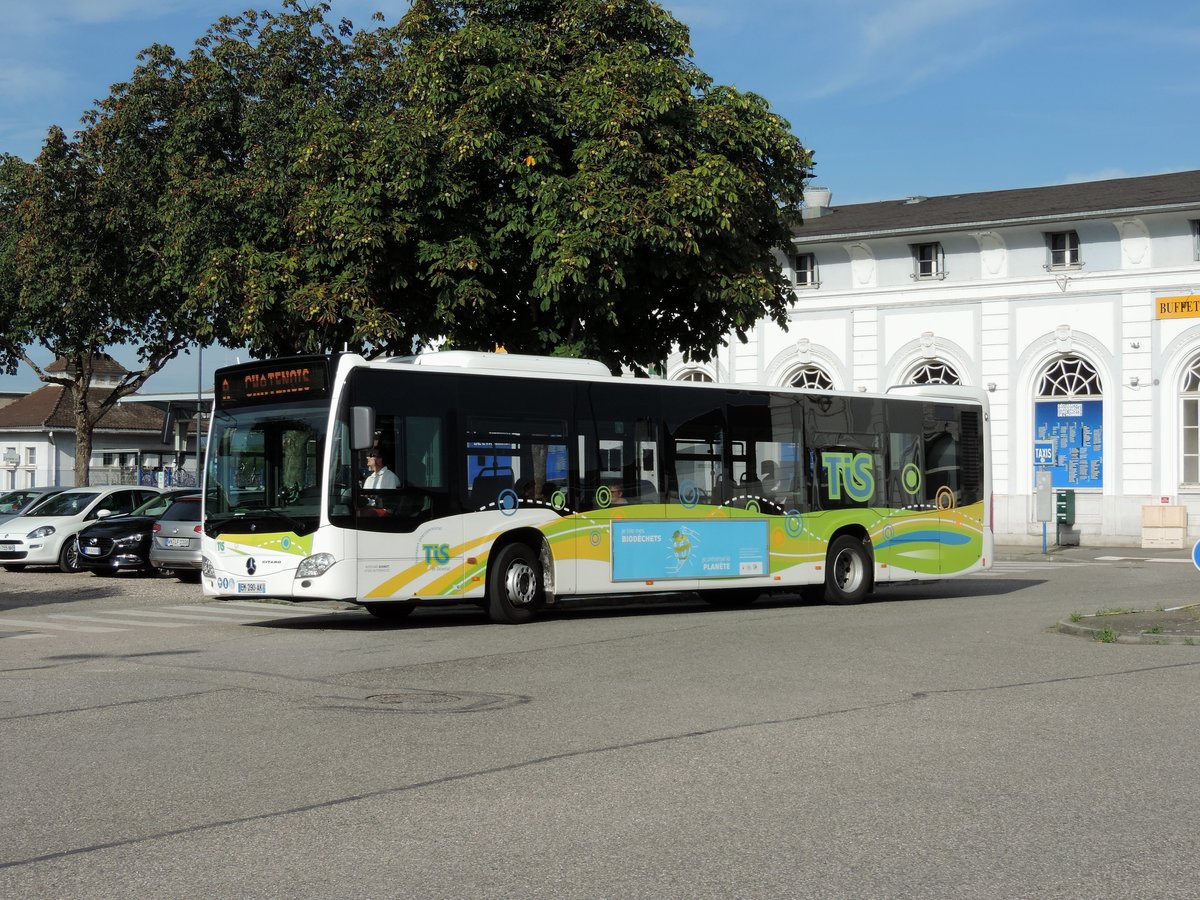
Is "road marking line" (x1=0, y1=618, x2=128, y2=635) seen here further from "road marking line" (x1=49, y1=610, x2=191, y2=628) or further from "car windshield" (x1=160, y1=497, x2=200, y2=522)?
"car windshield" (x1=160, y1=497, x2=200, y2=522)

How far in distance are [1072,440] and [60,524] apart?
90.1 ft

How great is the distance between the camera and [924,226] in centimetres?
4481

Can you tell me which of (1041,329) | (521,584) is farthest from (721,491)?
(1041,329)

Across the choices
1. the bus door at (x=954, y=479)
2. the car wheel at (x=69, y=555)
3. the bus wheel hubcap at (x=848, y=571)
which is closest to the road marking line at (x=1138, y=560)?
A: the bus door at (x=954, y=479)

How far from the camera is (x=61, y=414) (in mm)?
86062

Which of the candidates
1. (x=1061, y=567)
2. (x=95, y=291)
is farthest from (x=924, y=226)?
(x=95, y=291)

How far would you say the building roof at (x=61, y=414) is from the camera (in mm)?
85625

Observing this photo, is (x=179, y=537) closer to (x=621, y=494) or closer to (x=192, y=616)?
(x=192, y=616)

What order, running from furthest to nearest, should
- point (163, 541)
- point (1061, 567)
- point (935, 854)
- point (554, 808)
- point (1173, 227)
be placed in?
point (1173, 227)
point (1061, 567)
point (163, 541)
point (554, 808)
point (935, 854)

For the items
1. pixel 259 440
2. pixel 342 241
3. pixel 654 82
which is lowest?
pixel 259 440

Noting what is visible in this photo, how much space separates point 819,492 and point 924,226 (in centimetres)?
2517

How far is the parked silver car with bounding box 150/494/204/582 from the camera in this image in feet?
81.8

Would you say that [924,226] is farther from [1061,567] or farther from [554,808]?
[554,808]

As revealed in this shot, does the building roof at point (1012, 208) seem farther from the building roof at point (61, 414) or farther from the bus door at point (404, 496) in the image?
the building roof at point (61, 414)
